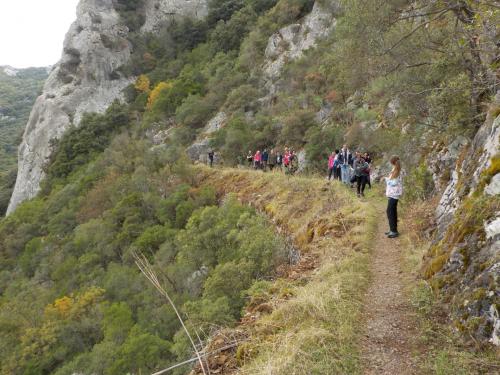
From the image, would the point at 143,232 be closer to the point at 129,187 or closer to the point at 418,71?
the point at 129,187

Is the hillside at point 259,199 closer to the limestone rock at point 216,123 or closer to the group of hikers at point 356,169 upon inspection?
the limestone rock at point 216,123

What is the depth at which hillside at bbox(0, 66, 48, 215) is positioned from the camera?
6762cm

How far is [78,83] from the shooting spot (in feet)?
194

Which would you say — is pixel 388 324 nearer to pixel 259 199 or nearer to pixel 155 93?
pixel 259 199

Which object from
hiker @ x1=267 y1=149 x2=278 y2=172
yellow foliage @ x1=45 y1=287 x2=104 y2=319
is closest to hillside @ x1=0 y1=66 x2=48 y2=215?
yellow foliage @ x1=45 y1=287 x2=104 y2=319

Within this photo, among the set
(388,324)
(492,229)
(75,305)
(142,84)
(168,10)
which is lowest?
(75,305)

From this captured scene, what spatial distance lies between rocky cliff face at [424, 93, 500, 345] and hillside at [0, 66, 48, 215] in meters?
71.6

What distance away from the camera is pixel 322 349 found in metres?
3.85

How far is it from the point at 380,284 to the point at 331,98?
2351 centimetres

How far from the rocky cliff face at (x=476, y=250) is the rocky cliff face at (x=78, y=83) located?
59.1m

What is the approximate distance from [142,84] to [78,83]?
1095 cm

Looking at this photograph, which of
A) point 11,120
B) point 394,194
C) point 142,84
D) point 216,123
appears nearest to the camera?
point 394,194

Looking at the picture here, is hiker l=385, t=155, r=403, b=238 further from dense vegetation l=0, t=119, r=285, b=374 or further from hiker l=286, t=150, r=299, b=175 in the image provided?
hiker l=286, t=150, r=299, b=175

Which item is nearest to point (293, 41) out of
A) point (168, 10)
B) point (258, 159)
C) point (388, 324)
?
point (258, 159)
